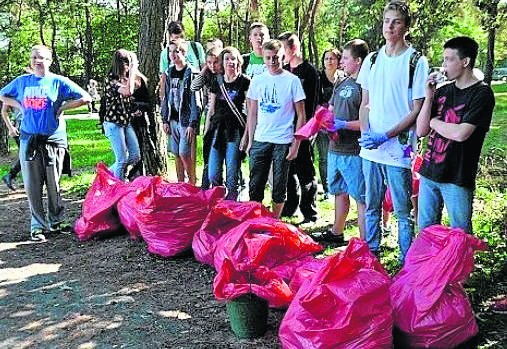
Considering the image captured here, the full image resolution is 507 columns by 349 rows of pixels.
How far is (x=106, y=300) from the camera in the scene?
4.35 meters

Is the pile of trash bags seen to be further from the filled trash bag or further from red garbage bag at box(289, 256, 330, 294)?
the filled trash bag

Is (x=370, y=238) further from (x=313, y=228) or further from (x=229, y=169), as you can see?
(x=229, y=169)

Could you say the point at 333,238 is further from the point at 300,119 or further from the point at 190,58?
the point at 190,58

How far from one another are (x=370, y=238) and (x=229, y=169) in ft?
5.81

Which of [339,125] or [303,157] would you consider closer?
[339,125]

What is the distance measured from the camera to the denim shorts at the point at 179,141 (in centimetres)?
659

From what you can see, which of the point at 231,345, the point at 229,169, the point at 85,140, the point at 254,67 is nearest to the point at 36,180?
the point at 229,169

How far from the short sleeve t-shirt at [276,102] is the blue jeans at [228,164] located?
1.81ft

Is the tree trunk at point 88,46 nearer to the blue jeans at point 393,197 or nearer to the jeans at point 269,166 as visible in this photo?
the jeans at point 269,166

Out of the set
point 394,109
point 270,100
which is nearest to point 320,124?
point 270,100

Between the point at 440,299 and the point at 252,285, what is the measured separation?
3.50 feet

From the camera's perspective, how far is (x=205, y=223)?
4863 millimetres

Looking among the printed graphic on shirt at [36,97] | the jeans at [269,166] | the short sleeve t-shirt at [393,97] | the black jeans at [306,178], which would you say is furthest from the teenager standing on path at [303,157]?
the printed graphic on shirt at [36,97]

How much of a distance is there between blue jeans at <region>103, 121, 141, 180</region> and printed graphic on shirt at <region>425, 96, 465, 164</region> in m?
3.66
